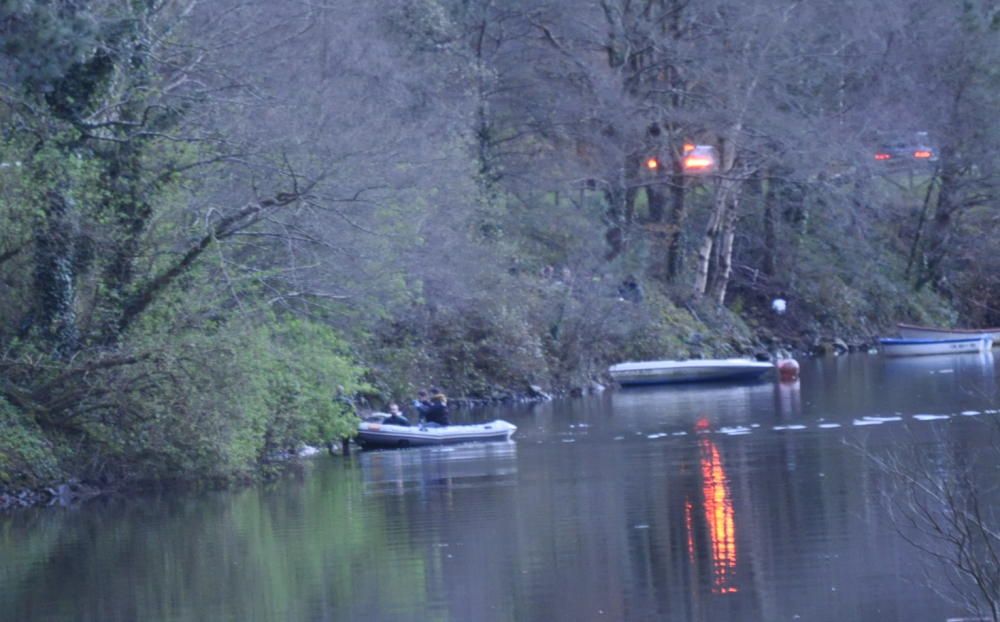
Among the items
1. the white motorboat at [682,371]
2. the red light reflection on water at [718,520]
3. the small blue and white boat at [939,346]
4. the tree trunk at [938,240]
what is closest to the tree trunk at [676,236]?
the white motorboat at [682,371]

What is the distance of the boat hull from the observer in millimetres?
26688

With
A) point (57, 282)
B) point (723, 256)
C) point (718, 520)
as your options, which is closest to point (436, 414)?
point (57, 282)

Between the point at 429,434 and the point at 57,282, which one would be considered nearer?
the point at 57,282

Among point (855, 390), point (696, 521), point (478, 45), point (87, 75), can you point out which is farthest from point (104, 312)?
point (478, 45)

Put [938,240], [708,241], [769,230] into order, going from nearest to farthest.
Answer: [708,241] → [769,230] → [938,240]

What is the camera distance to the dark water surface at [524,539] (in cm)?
1225

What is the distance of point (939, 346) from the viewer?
46906 mm

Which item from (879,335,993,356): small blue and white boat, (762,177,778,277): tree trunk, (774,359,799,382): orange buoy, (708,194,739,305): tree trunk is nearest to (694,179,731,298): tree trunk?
(708,194,739,305): tree trunk

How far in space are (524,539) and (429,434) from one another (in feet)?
37.4

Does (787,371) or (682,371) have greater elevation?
(682,371)

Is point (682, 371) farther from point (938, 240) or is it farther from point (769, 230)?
point (938, 240)

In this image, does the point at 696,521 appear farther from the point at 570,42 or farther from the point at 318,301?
the point at 570,42

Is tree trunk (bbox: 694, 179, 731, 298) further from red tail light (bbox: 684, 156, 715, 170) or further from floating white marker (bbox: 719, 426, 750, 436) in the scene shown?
floating white marker (bbox: 719, 426, 750, 436)

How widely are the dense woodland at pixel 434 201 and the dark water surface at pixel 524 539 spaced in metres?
2.16
